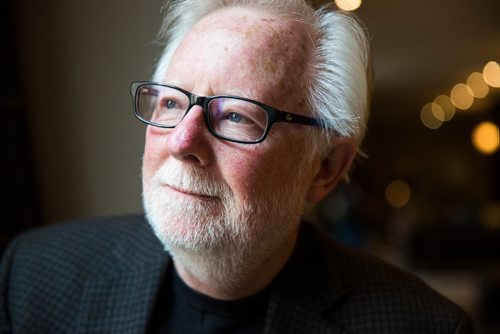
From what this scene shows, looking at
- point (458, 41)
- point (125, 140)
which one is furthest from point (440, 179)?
point (125, 140)

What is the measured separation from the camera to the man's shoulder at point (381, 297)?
1153 mm

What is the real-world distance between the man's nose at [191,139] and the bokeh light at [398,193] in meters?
3.63

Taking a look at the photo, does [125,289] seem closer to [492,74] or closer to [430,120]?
[492,74]

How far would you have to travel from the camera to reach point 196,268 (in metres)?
1.10

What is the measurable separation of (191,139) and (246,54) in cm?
21

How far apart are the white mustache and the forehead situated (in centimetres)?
17

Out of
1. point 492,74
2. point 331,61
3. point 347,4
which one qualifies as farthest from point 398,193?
point 331,61

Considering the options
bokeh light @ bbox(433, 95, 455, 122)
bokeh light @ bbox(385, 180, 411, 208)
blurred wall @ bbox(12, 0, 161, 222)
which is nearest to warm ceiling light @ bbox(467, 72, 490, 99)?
bokeh light @ bbox(433, 95, 455, 122)

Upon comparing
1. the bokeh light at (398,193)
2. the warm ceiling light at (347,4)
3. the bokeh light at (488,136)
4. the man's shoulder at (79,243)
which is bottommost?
the bokeh light at (398,193)

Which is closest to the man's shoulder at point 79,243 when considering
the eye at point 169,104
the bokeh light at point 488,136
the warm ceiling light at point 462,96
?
the eye at point 169,104

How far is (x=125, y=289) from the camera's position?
1.21m

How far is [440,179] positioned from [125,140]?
3.32 m

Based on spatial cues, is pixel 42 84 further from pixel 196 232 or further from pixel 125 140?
pixel 196 232

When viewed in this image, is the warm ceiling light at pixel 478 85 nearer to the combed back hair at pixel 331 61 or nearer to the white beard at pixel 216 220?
the combed back hair at pixel 331 61
